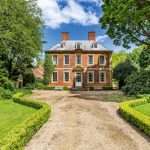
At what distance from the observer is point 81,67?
156 ft

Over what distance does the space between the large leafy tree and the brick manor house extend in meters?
9.45

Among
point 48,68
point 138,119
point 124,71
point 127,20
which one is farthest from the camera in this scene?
point 48,68

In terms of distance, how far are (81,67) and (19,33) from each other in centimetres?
1932

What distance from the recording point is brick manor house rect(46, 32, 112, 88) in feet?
155

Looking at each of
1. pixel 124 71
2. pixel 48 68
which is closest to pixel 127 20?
pixel 124 71

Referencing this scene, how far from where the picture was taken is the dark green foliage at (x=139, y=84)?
27.6 meters

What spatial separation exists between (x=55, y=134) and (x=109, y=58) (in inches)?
1441

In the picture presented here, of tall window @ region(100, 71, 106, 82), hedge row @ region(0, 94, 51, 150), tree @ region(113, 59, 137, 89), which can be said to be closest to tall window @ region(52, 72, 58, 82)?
A: tall window @ region(100, 71, 106, 82)

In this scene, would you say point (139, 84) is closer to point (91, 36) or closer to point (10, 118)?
point (10, 118)

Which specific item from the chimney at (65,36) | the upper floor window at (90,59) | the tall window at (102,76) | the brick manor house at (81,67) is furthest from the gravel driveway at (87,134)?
the chimney at (65,36)

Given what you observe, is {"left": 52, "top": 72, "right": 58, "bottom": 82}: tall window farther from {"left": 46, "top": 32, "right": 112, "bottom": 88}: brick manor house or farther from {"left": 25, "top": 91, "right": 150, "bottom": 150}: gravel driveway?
{"left": 25, "top": 91, "right": 150, "bottom": 150}: gravel driveway

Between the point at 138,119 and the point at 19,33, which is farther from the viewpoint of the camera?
the point at 19,33

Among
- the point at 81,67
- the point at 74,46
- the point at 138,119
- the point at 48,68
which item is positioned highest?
the point at 74,46

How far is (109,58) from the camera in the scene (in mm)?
47812
